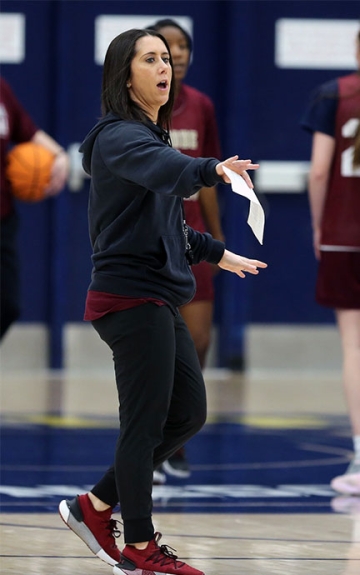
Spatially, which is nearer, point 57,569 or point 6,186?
point 57,569

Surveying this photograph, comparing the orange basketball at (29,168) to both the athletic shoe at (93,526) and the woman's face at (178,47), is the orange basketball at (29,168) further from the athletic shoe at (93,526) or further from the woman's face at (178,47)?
the athletic shoe at (93,526)

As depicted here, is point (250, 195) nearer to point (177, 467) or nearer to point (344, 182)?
point (344, 182)

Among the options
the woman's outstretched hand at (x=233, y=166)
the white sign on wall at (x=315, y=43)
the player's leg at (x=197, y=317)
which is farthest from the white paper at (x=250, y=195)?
the white sign on wall at (x=315, y=43)

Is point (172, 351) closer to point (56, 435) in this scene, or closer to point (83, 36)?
point (56, 435)

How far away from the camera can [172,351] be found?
13.1ft

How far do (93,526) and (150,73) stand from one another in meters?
1.41

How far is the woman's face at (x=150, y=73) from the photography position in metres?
4.00

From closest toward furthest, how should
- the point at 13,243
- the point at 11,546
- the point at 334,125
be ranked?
the point at 11,546 < the point at 334,125 < the point at 13,243

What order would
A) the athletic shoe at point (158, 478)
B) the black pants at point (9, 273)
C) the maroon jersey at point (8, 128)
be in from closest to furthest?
1. the athletic shoe at point (158, 478)
2. the black pants at point (9, 273)
3. the maroon jersey at point (8, 128)

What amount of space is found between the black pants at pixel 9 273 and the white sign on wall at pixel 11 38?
3666 millimetres

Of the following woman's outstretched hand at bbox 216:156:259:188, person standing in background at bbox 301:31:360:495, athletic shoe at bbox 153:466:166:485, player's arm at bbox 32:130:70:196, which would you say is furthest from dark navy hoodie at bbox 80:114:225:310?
player's arm at bbox 32:130:70:196

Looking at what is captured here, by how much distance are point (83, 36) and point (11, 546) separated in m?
6.63

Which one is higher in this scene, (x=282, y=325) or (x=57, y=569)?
(x=57, y=569)

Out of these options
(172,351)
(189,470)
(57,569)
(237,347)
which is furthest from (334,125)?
(237,347)
